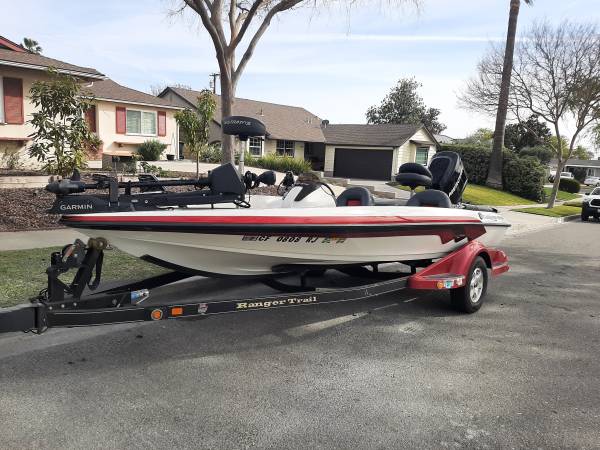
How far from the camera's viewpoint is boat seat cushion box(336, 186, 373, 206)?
5.59 metres

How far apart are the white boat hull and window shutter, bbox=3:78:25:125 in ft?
54.4

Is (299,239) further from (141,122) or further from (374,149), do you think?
(374,149)

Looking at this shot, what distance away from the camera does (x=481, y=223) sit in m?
5.84

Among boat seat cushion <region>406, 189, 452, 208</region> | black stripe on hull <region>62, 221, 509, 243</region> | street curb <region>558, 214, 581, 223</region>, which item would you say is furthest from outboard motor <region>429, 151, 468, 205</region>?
street curb <region>558, 214, 581, 223</region>

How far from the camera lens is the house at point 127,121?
78.3 feet

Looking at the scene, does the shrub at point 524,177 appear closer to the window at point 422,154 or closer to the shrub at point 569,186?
the window at point 422,154

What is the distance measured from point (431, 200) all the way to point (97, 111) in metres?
22.0

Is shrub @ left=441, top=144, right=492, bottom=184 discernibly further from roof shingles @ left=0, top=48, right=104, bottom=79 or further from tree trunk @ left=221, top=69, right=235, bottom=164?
roof shingles @ left=0, top=48, right=104, bottom=79

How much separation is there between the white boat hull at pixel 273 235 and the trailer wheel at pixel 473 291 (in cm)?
48

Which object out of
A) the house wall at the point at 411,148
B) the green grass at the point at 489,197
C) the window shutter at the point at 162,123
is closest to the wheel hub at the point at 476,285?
the green grass at the point at 489,197

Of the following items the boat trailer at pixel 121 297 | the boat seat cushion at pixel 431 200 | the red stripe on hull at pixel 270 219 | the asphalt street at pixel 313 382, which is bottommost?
the asphalt street at pixel 313 382

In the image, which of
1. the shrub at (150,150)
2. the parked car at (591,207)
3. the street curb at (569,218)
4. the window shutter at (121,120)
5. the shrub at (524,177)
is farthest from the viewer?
the shrub at (524,177)

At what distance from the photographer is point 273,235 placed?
13.6ft

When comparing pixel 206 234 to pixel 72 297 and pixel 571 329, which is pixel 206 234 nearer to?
pixel 72 297
